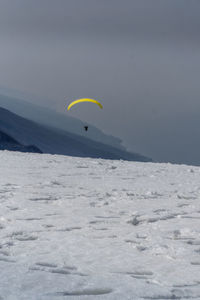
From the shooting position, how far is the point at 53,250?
222 inches

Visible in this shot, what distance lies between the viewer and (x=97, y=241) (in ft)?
20.4

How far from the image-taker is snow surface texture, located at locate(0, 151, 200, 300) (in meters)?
4.31

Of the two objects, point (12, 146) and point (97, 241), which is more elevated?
point (12, 146)

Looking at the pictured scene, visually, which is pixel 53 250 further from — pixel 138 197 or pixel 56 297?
pixel 138 197

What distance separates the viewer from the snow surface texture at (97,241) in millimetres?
4312

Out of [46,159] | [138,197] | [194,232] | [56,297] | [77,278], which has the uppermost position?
[46,159]

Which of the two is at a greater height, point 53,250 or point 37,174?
point 37,174

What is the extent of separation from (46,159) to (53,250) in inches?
603

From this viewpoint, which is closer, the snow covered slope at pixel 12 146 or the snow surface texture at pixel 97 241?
the snow surface texture at pixel 97 241

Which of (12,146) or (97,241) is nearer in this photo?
(97,241)

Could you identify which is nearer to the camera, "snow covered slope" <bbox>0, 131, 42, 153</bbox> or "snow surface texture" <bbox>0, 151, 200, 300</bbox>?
"snow surface texture" <bbox>0, 151, 200, 300</bbox>

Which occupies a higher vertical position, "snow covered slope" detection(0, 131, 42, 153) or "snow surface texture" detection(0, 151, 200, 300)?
"snow covered slope" detection(0, 131, 42, 153)

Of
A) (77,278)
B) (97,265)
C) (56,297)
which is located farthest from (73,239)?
(56,297)

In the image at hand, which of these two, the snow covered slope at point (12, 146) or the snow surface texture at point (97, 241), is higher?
the snow covered slope at point (12, 146)
